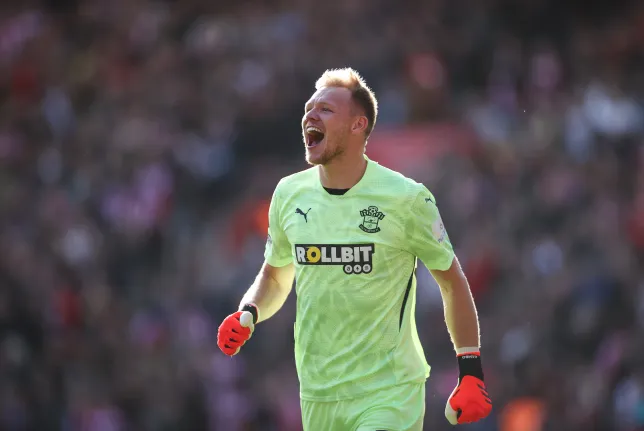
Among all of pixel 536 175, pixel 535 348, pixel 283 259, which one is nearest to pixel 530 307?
pixel 535 348

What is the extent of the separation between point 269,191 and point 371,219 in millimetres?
7659

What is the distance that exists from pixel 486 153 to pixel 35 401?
5.88m

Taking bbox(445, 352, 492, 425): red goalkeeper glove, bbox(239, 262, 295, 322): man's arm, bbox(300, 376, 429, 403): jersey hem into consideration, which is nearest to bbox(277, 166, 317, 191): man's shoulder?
bbox(239, 262, 295, 322): man's arm

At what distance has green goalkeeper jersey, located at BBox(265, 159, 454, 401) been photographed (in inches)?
227

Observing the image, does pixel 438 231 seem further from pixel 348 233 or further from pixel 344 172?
pixel 344 172

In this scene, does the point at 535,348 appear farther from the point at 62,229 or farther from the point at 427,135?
the point at 62,229

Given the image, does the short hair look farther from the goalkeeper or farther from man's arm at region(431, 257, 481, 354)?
man's arm at region(431, 257, 481, 354)

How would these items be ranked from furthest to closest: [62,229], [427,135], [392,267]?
[62,229] < [427,135] < [392,267]

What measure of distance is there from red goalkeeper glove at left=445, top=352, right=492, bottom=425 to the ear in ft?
4.49

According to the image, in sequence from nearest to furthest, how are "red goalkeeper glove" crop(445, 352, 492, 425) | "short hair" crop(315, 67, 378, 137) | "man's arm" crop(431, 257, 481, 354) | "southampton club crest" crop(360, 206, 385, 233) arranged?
"red goalkeeper glove" crop(445, 352, 492, 425)
"southampton club crest" crop(360, 206, 385, 233)
"man's arm" crop(431, 257, 481, 354)
"short hair" crop(315, 67, 378, 137)

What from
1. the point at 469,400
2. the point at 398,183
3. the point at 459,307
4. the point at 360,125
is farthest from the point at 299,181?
the point at 469,400

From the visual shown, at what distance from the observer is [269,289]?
6.42 m

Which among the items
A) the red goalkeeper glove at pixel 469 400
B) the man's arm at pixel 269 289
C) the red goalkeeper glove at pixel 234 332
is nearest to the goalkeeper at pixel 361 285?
the red goalkeeper glove at pixel 469 400

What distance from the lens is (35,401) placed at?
1287cm
